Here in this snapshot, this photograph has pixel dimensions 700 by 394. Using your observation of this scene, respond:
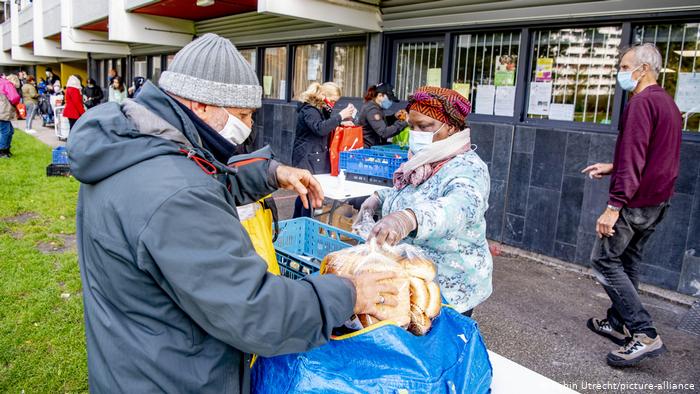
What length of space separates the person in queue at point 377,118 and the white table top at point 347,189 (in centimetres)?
128

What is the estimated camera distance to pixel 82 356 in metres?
3.69

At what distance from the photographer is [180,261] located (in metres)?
1.21

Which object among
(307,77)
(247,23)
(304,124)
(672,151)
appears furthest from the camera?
(247,23)

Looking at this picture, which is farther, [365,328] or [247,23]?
[247,23]

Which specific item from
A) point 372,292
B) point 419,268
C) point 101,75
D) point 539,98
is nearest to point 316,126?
point 539,98

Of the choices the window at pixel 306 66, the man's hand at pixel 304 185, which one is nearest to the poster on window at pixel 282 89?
the window at pixel 306 66

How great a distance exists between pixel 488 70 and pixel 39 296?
562 cm

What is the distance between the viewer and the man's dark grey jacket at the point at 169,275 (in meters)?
1.23

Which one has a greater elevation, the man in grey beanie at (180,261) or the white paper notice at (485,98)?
the white paper notice at (485,98)

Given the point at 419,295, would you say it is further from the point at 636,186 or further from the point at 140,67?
the point at 140,67

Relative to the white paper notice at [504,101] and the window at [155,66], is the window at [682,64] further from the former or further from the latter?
the window at [155,66]

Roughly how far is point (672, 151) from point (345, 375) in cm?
329

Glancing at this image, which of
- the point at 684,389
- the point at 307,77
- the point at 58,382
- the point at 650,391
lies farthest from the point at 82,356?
the point at 307,77

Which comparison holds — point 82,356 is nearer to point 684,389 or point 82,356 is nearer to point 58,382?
point 58,382
